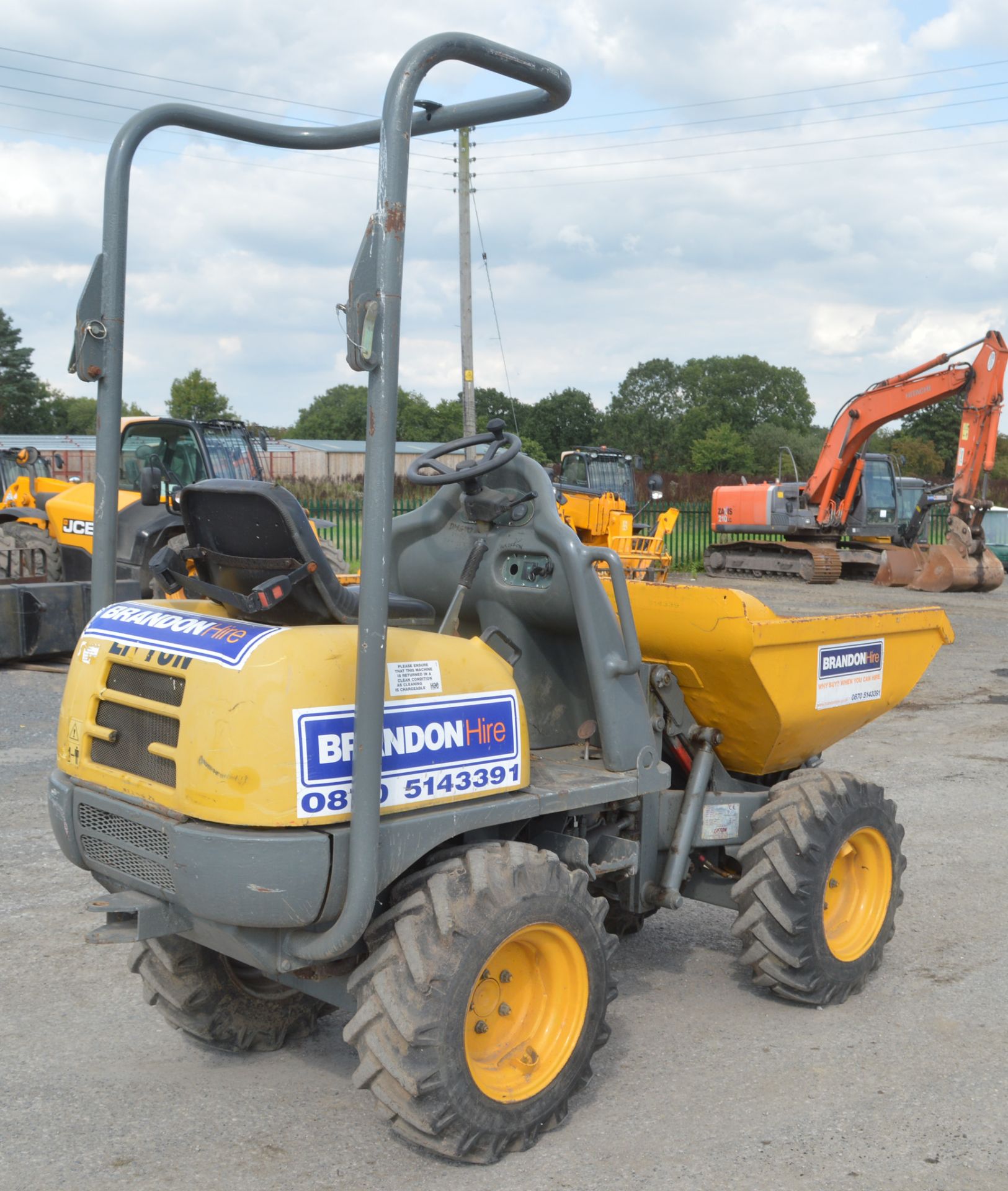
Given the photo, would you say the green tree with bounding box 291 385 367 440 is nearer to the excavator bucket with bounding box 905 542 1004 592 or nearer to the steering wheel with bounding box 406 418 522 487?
the excavator bucket with bounding box 905 542 1004 592

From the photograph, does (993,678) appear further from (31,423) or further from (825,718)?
(31,423)

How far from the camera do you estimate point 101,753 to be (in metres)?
3.38

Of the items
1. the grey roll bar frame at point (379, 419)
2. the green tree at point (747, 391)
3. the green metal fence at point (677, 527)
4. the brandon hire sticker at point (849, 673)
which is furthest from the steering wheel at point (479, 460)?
the green tree at point (747, 391)

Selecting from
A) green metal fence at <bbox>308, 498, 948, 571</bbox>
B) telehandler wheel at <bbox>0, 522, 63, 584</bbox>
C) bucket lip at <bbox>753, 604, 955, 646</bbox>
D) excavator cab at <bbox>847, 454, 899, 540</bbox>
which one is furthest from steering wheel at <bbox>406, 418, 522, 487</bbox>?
excavator cab at <bbox>847, 454, 899, 540</bbox>

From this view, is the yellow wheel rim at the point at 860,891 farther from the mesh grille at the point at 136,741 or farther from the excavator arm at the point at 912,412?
the excavator arm at the point at 912,412

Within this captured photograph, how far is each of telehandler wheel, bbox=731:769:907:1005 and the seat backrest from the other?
1711 millimetres

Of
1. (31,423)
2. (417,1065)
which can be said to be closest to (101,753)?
(417,1065)

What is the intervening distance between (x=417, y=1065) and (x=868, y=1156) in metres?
1.24

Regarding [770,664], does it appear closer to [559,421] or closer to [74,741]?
[74,741]

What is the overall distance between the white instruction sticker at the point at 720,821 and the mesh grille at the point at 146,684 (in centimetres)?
194

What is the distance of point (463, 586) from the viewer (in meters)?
3.83

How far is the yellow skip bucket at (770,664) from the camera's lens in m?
4.00

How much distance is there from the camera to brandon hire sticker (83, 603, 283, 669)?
304 cm

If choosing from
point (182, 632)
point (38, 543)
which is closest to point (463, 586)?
point (182, 632)
